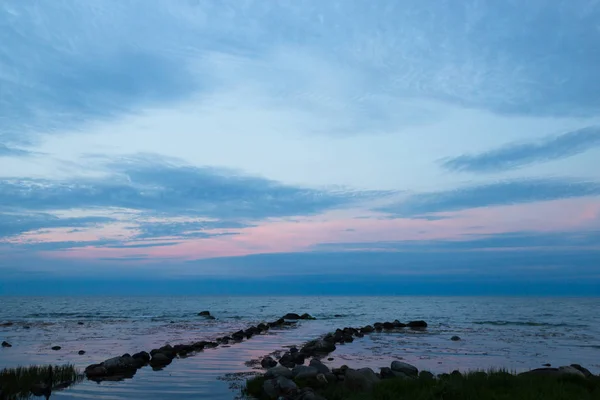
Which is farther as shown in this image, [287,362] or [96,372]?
[287,362]

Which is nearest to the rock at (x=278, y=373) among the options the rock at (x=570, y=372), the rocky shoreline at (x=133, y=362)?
the rocky shoreline at (x=133, y=362)

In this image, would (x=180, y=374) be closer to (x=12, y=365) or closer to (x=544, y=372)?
(x=12, y=365)

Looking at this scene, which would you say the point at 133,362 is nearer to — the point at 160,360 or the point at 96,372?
the point at 160,360

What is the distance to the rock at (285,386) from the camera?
46.7ft

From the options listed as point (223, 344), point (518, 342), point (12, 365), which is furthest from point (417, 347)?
point (12, 365)

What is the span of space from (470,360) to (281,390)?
13.0 m

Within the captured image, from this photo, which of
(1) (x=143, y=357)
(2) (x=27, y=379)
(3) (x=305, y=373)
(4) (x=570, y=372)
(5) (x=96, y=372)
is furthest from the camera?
(1) (x=143, y=357)

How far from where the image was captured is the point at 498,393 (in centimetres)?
1193

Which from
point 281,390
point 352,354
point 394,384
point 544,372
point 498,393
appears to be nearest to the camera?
point 498,393

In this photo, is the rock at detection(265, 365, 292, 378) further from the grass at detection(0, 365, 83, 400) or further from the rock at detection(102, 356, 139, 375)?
the grass at detection(0, 365, 83, 400)

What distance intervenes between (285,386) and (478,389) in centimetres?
537

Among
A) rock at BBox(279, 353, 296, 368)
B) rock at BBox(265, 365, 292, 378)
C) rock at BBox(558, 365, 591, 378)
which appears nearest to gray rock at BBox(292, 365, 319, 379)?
rock at BBox(265, 365, 292, 378)

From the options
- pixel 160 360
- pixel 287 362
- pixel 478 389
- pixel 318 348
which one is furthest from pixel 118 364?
pixel 478 389

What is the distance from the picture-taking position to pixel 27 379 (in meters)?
14.9
